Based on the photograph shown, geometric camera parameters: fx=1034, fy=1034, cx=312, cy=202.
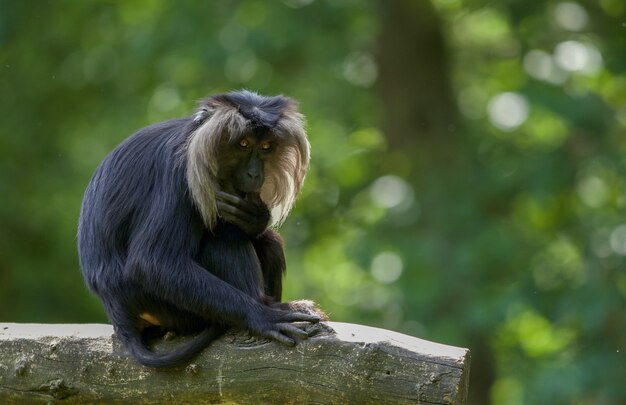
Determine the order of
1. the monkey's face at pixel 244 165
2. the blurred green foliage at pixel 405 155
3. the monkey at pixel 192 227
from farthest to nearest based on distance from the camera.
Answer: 1. the blurred green foliage at pixel 405 155
2. the monkey's face at pixel 244 165
3. the monkey at pixel 192 227

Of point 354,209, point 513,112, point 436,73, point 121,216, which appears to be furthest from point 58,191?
point 121,216

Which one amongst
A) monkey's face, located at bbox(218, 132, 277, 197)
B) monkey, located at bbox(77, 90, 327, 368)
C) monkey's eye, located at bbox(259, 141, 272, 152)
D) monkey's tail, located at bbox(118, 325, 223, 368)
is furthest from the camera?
monkey's eye, located at bbox(259, 141, 272, 152)

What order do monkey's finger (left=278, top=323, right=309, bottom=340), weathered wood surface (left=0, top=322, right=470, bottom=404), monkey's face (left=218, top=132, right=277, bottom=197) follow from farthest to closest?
1. monkey's face (left=218, top=132, right=277, bottom=197)
2. monkey's finger (left=278, top=323, right=309, bottom=340)
3. weathered wood surface (left=0, top=322, right=470, bottom=404)

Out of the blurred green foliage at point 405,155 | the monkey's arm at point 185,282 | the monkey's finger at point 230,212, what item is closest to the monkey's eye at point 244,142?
the monkey's finger at point 230,212

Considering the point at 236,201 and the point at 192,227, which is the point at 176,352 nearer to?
the point at 192,227

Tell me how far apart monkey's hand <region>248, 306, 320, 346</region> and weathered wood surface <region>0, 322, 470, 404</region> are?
49 mm

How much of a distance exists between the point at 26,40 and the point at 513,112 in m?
7.02

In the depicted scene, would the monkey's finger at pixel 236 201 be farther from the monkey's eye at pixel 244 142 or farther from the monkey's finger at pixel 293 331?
the monkey's finger at pixel 293 331

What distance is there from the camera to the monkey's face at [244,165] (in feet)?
19.1

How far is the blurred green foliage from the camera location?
487 inches

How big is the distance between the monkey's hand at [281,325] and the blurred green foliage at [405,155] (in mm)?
6794

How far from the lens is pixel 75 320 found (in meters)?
16.2

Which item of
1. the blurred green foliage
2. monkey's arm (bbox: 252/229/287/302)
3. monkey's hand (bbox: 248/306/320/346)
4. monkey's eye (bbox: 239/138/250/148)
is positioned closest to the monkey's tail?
monkey's hand (bbox: 248/306/320/346)

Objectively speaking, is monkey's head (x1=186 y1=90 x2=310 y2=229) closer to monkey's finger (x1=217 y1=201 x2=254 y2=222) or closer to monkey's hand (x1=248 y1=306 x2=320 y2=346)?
monkey's finger (x1=217 y1=201 x2=254 y2=222)
